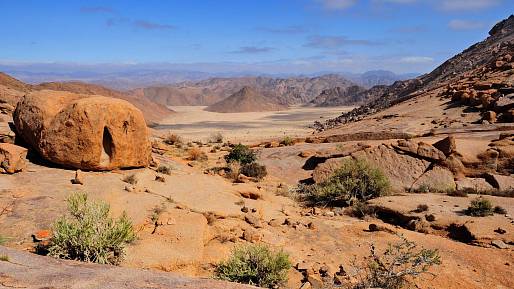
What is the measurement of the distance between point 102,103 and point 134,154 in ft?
5.44

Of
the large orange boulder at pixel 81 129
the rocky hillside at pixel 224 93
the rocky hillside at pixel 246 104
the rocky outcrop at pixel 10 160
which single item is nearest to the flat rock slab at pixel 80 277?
the rocky outcrop at pixel 10 160

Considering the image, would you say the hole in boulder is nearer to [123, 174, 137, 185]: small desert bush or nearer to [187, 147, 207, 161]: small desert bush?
[123, 174, 137, 185]: small desert bush

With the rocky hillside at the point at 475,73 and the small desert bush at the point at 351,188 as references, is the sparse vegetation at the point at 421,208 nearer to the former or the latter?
the small desert bush at the point at 351,188

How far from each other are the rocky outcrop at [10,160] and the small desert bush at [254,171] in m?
7.39

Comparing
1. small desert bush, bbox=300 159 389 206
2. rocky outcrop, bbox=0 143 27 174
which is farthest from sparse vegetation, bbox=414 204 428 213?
rocky outcrop, bbox=0 143 27 174

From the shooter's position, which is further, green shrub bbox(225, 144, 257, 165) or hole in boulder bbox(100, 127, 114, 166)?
green shrub bbox(225, 144, 257, 165)

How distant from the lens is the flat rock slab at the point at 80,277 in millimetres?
4262

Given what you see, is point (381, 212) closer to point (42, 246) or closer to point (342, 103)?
point (42, 246)

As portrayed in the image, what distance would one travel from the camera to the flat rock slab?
4.26 meters

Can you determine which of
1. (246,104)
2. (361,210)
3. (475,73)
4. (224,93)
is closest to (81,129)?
(361,210)

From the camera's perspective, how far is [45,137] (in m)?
10.5

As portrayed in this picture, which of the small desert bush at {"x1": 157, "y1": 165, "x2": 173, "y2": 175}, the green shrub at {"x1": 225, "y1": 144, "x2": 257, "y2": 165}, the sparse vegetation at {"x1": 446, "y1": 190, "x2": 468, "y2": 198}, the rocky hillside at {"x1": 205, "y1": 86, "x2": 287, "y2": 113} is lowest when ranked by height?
the rocky hillside at {"x1": 205, "y1": 86, "x2": 287, "y2": 113}

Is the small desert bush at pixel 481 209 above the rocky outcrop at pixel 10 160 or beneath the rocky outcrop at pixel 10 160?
beneath

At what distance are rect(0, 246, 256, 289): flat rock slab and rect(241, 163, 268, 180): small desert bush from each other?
1024 centimetres
